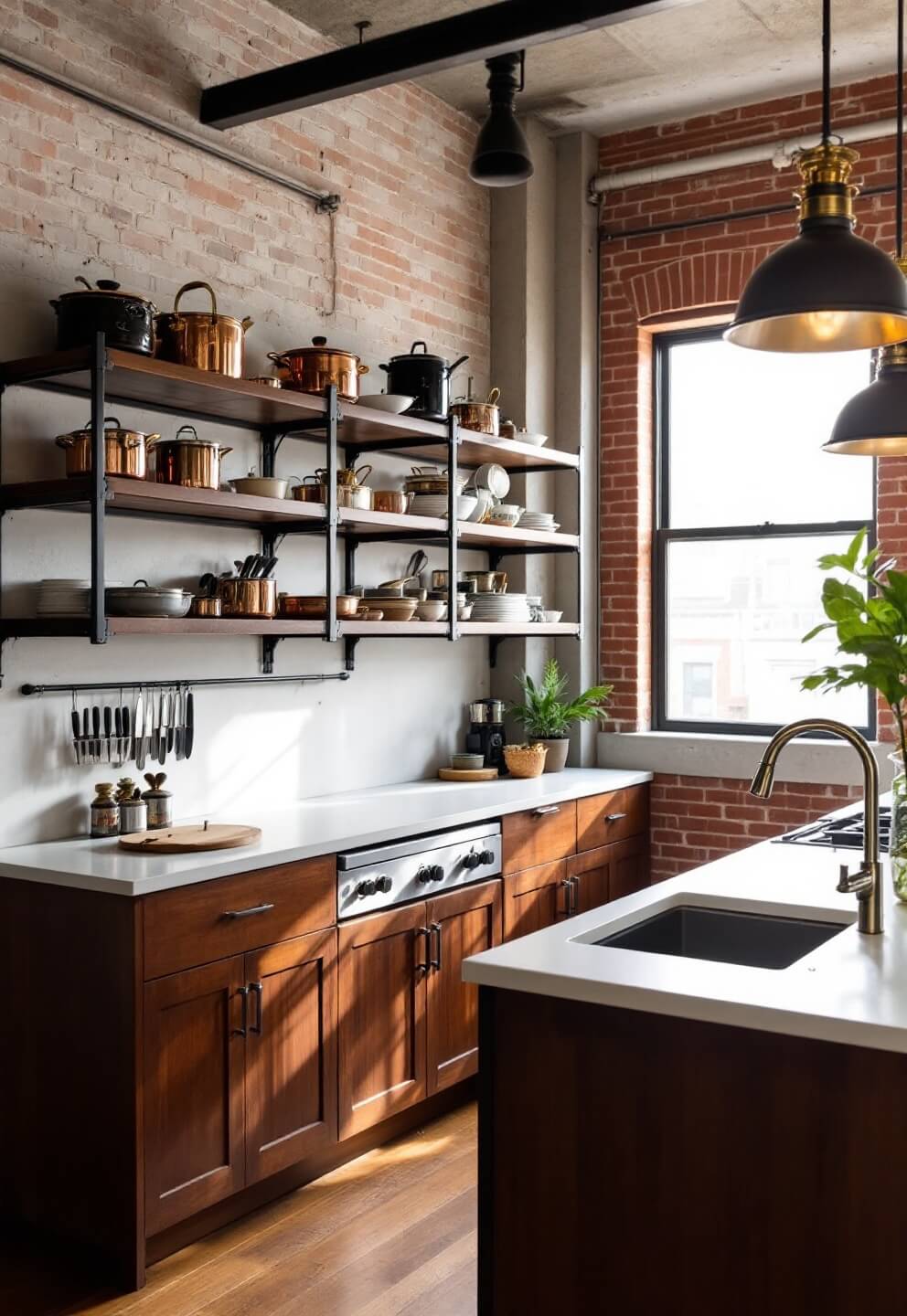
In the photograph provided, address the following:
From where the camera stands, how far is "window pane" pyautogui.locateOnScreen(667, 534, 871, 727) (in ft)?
17.8

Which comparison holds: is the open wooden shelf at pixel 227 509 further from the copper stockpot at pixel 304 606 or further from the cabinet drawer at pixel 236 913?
the cabinet drawer at pixel 236 913

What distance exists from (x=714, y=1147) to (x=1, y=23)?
336cm

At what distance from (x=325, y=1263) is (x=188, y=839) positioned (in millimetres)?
1138

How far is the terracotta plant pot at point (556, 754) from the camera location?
536cm

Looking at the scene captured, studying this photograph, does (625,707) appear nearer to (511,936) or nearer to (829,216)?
(511,936)

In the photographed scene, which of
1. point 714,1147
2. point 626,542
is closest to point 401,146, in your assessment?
point 626,542

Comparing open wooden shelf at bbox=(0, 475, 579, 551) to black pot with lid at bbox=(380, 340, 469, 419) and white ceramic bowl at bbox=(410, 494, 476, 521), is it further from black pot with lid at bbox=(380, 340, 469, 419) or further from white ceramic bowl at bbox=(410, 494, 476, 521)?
black pot with lid at bbox=(380, 340, 469, 419)

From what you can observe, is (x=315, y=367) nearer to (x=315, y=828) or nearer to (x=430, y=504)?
(x=430, y=504)

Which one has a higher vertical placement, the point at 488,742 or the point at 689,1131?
the point at 488,742

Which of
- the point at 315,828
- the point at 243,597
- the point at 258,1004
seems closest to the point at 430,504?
the point at 243,597

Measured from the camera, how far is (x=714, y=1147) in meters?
2.03

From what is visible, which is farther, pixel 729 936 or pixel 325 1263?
pixel 325 1263

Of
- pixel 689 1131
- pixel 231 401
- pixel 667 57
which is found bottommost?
pixel 689 1131

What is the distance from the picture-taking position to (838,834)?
138 inches
